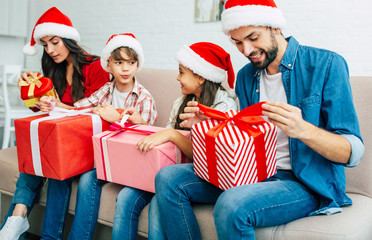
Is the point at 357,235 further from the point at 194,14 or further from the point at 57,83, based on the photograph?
the point at 194,14

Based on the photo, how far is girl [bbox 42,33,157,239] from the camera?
149 cm

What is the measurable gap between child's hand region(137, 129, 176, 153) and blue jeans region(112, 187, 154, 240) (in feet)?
0.72

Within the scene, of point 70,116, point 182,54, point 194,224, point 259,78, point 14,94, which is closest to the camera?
point 194,224

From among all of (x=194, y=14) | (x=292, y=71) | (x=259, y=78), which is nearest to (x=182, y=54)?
(x=259, y=78)

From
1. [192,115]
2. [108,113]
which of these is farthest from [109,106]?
[192,115]

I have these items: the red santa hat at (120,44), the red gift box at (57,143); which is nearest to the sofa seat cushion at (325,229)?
the red gift box at (57,143)

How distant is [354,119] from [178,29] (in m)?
2.06

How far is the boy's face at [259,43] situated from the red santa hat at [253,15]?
3 centimetres

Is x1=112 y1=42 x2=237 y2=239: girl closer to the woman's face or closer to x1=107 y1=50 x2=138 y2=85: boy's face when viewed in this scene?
x1=107 y1=50 x2=138 y2=85: boy's face

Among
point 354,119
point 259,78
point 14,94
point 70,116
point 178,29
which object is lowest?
point 14,94

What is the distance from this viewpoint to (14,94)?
4.20 meters

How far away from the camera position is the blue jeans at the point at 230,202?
101 cm

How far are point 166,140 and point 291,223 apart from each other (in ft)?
1.87

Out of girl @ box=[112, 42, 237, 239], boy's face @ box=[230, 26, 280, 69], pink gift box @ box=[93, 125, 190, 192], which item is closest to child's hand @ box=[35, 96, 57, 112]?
pink gift box @ box=[93, 125, 190, 192]
